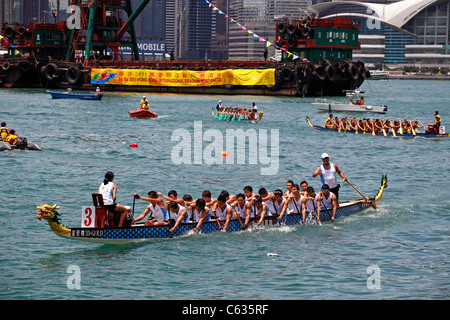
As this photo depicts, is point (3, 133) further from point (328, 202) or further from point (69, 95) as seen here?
point (69, 95)

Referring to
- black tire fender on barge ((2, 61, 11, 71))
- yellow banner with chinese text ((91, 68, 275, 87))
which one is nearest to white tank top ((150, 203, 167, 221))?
yellow banner with chinese text ((91, 68, 275, 87))

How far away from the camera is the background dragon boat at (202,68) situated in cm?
9431

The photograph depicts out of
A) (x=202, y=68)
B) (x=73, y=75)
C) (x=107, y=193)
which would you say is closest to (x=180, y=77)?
(x=202, y=68)

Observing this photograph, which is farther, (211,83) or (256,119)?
(211,83)

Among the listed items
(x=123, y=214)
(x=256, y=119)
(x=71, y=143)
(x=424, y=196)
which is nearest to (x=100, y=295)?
(x=123, y=214)

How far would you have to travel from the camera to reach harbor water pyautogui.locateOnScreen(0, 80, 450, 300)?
18938 millimetres

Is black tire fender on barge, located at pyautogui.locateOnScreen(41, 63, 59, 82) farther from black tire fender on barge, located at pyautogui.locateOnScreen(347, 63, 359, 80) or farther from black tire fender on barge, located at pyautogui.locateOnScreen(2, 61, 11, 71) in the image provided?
black tire fender on barge, located at pyautogui.locateOnScreen(347, 63, 359, 80)

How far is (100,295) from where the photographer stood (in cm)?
1809

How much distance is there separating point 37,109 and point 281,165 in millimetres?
41023

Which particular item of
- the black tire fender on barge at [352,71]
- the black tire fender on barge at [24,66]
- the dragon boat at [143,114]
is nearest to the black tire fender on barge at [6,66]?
the black tire fender on barge at [24,66]

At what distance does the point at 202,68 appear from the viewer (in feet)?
328

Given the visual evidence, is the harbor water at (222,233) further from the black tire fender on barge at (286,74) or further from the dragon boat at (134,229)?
the black tire fender on barge at (286,74)

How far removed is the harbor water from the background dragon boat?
37.0 meters
